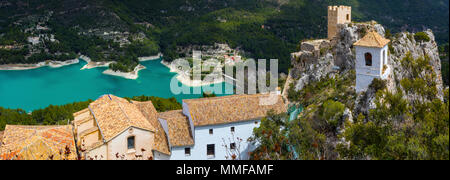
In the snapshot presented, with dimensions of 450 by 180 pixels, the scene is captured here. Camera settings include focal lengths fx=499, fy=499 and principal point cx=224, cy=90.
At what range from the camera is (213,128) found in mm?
19172

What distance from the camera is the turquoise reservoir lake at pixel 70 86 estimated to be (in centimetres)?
5847

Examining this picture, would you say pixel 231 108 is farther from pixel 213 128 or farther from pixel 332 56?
pixel 332 56

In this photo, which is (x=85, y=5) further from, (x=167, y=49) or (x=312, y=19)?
(x=312, y=19)

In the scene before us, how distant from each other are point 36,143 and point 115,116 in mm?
3449

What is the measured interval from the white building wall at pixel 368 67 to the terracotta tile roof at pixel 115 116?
314 inches

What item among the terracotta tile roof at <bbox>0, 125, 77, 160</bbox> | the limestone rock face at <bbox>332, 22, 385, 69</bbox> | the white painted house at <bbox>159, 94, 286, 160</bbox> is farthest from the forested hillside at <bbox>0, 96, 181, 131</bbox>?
the white painted house at <bbox>159, 94, 286, 160</bbox>

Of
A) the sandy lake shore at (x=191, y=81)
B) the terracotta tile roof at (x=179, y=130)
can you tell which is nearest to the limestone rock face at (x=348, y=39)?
the terracotta tile roof at (x=179, y=130)

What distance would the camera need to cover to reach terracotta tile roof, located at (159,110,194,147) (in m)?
18.9

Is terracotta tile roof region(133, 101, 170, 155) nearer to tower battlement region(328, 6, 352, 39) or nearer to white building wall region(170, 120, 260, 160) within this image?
white building wall region(170, 120, 260, 160)

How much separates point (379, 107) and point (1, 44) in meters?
81.8

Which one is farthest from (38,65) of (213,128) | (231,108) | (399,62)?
(399,62)

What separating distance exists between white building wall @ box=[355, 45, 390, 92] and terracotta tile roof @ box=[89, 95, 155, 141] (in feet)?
26.2

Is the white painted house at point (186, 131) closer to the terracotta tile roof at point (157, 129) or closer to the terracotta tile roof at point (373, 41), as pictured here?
the terracotta tile roof at point (157, 129)
